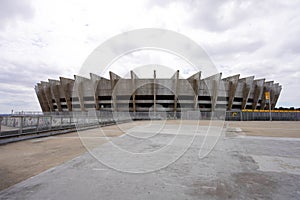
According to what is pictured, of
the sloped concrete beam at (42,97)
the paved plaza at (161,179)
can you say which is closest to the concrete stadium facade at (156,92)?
the sloped concrete beam at (42,97)

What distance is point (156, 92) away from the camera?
4409 centimetres

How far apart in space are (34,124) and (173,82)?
3587 cm

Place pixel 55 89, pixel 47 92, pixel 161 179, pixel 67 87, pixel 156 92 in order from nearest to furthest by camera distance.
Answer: pixel 161 179 < pixel 156 92 < pixel 67 87 < pixel 55 89 < pixel 47 92

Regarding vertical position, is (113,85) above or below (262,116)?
above

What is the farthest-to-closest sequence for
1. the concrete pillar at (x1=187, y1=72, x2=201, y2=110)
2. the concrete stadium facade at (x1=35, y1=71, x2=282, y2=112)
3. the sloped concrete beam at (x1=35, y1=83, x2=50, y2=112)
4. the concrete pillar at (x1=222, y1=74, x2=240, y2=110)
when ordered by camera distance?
the sloped concrete beam at (x1=35, y1=83, x2=50, y2=112) < the concrete pillar at (x1=222, y1=74, x2=240, y2=110) < the concrete stadium facade at (x1=35, y1=71, x2=282, y2=112) < the concrete pillar at (x1=187, y1=72, x2=201, y2=110)

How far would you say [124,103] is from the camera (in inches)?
1762

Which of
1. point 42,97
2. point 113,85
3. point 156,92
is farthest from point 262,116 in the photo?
point 42,97

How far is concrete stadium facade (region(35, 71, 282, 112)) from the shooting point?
43.7 meters

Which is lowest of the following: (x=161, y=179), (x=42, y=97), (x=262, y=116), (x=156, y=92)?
(x=161, y=179)

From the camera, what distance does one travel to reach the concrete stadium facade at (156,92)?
43656mm

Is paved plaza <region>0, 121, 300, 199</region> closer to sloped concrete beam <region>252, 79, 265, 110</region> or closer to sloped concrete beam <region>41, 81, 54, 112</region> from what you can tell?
sloped concrete beam <region>252, 79, 265, 110</region>

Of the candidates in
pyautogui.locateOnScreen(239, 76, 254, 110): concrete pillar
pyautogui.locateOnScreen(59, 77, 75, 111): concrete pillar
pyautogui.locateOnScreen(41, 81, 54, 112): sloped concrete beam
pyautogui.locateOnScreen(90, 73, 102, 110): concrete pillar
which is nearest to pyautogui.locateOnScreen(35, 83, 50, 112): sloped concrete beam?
pyautogui.locateOnScreen(41, 81, 54, 112): sloped concrete beam

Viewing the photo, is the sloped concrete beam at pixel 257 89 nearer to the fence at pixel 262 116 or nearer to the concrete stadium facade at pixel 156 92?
the concrete stadium facade at pixel 156 92

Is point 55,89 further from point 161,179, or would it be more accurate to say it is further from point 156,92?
point 161,179
